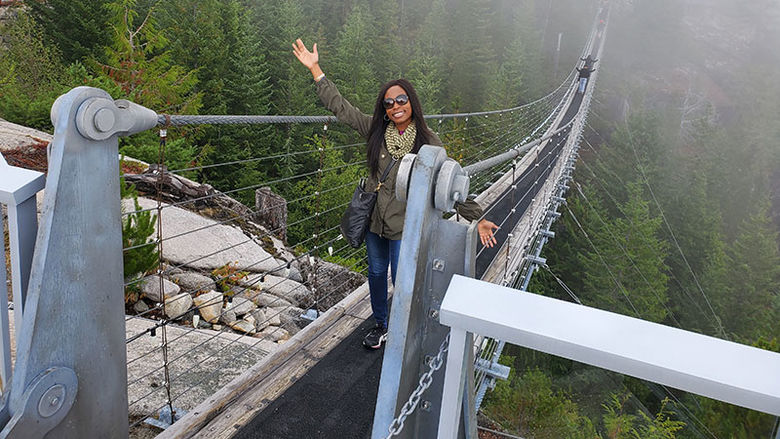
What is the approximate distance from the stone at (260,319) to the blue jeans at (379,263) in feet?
4.00

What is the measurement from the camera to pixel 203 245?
4117 mm

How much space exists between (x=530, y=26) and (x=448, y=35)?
760 cm

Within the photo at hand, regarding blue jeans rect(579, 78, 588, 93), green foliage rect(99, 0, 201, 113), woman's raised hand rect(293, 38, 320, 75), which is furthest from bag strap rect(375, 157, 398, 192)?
blue jeans rect(579, 78, 588, 93)

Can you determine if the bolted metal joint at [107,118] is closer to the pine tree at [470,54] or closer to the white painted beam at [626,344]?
the white painted beam at [626,344]

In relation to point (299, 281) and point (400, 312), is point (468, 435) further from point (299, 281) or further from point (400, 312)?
point (299, 281)

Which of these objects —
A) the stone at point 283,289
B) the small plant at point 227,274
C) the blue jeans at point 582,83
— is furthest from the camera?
the blue jeans at point 582,83

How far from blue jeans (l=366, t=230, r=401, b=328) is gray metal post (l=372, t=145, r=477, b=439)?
1.12 meters

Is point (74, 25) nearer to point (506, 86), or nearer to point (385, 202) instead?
point (385, 202)

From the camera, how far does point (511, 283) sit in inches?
128

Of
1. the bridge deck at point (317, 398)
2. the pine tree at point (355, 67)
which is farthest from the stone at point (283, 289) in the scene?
the pine tree at point (355, 67)

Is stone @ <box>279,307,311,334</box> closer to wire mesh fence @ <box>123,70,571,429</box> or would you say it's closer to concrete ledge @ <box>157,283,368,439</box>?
wire mesh fence @ <box>123,70,571,429</box>

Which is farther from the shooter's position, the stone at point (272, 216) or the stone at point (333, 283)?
the stone at point (272, 216)

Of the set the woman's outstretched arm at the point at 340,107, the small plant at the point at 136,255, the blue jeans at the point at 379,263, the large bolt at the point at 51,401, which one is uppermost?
the woman's outstretched arm at the point at 340,107

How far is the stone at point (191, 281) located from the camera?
140 inches
